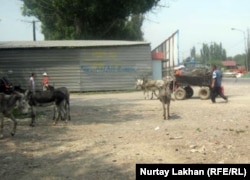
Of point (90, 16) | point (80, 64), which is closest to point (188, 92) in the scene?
point (80, 64)

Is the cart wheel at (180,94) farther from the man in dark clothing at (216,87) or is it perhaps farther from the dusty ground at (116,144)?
the dusty ground at (116,144)

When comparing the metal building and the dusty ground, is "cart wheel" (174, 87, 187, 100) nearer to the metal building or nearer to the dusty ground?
the dusty ground

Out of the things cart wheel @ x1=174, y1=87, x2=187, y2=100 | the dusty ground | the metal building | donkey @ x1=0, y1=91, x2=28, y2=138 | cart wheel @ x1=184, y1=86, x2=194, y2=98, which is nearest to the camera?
the dusty ground

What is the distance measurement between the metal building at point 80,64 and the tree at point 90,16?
6722 millimetres

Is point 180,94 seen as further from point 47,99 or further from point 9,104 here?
point 9,104

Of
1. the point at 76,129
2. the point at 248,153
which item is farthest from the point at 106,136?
the point at 248,153

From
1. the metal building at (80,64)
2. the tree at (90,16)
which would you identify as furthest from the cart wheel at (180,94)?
the tree at (90,16)

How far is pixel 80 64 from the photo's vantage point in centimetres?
3103

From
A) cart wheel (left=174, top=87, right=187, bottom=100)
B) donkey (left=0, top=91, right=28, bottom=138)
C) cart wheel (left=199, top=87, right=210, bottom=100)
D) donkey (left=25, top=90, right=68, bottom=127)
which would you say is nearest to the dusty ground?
donkey (left=0, top=91, right=28, bottom=138)

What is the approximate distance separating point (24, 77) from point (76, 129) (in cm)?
1953

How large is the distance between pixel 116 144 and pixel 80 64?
2172cm

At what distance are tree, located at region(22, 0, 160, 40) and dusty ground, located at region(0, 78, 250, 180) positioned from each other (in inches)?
926

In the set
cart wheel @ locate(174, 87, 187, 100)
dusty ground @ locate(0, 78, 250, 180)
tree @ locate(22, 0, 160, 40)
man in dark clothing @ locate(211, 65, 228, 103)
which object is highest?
tree @ locate(22, 0, 160, 40)

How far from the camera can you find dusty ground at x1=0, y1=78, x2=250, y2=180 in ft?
25.6
